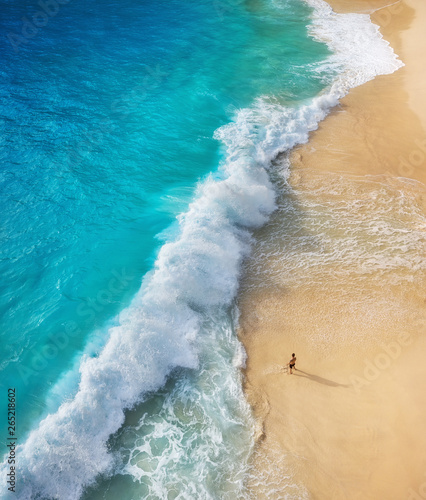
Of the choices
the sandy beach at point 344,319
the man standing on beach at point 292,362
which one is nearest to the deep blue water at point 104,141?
the sandy beach at point 344,319

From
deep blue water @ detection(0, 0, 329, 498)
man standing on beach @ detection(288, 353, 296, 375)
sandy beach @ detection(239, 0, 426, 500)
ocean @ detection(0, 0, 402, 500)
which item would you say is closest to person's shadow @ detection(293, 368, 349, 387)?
sandy beach @ detection(239, 0, 426, 500)

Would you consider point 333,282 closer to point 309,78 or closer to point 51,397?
point 51,397

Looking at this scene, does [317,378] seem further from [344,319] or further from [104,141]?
[104,141]

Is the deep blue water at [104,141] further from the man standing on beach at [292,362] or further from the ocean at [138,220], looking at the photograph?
the man standing on beach at [292,362]

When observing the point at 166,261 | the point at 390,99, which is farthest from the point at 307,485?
the point at 390,99

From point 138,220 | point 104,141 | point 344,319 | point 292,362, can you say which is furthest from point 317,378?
point 104,141

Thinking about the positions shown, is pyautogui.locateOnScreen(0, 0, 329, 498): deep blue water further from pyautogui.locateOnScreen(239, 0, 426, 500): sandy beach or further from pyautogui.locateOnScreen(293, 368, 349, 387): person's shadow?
pyautogui.locateOnScreen(293, 368, 349, 387): person's shadow
